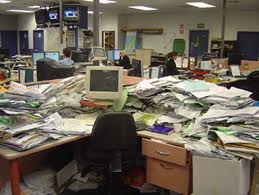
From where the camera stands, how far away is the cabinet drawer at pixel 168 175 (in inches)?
98.3

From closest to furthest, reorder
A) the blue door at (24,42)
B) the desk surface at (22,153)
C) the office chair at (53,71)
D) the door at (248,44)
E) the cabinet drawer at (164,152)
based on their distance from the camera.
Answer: the desk surface at (22,153) < the cabinet drawer at (164,152) < the office chair at (53,71) < the door at (248,44) < the blue door at (24,42)

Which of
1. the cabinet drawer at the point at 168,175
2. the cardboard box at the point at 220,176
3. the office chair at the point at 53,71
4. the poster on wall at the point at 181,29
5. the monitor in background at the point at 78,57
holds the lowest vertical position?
the cabinet drawer at the point at 168,175

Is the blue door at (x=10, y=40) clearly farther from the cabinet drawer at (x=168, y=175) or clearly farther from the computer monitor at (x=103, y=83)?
the cabinet drawer at (x=168, y=175)

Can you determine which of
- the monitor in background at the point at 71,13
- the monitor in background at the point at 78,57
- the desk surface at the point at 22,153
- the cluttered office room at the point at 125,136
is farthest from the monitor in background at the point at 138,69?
the monitor in background at the point at 71,13

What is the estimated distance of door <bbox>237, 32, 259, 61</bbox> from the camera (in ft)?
37.0

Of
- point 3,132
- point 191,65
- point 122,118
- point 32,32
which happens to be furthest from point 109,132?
point 32,32

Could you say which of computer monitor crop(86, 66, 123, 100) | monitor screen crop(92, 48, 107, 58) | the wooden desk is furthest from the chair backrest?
monitor screen crop(92, 48, 107, 58)

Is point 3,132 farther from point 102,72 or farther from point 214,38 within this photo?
point 214,38

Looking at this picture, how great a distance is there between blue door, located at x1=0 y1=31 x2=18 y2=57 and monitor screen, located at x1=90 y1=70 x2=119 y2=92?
554 inches

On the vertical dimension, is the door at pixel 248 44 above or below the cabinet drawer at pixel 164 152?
above

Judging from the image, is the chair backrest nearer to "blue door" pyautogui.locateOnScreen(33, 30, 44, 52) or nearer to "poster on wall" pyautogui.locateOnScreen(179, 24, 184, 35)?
"poster on wall" pyautogui.locateOnScreen(179, 24, 184, 35)

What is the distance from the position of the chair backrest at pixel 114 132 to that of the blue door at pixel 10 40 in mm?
14545

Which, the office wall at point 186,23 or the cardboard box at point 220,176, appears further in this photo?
the office wall at point 186,23

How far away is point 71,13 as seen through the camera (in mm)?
8914
